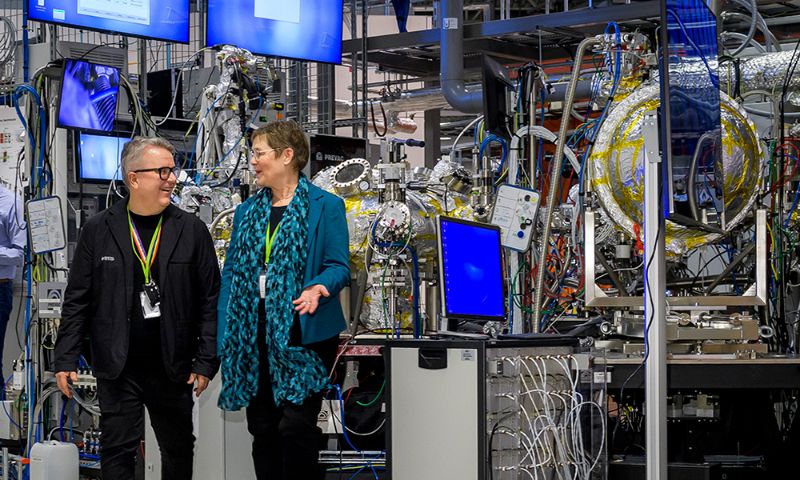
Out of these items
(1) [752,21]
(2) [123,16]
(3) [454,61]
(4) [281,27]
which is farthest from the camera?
(3) [454,61]

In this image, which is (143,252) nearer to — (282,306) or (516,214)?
(282,306)

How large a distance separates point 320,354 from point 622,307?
139cm

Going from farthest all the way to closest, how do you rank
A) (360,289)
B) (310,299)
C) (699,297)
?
1. (360,289)
2. (699,297)
3. (310,299)

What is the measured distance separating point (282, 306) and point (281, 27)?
5.03m

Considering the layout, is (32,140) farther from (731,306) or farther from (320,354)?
(731,306)

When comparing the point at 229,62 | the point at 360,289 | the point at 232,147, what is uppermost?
the point at 229,62

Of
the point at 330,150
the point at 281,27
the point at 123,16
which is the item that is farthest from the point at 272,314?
the point at 281,27

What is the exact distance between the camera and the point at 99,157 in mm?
6621

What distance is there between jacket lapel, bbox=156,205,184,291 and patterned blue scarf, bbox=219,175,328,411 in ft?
0.69

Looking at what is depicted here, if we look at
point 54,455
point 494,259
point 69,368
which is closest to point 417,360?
point 494,259

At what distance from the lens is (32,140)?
5867 mm

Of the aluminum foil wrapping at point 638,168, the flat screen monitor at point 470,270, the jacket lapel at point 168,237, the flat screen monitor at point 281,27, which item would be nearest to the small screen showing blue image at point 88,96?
the jacket lapel at point 168,237

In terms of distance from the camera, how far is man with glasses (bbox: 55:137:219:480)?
3.96 m

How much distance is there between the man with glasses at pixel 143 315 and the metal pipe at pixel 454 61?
17.1 ft
